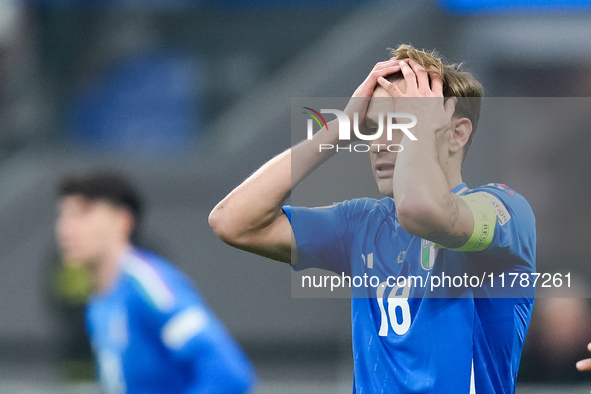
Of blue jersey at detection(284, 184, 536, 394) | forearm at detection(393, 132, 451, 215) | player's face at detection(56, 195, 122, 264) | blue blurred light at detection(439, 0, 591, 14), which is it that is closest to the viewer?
forearm at detection(393, 132, 451, 215)

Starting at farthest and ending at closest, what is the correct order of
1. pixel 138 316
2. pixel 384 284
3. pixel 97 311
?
pixel 97 311 → pixel 138 316 → pixel 384 284

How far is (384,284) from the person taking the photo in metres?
1.94

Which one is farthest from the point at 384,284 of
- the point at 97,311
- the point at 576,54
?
the point at 576,54

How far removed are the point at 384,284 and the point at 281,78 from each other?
14.1 feet

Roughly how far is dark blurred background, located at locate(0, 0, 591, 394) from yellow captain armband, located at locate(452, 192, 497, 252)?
66.1 inches

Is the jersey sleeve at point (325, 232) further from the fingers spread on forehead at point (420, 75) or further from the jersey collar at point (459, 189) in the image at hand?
the fingers spread on forehead at point (420, 75)

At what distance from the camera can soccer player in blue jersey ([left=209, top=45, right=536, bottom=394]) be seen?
5.71ft

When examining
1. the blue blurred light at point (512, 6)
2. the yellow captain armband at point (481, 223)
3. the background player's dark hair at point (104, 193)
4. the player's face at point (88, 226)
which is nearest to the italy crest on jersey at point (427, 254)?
the yellow captain armband at point (481, 223)

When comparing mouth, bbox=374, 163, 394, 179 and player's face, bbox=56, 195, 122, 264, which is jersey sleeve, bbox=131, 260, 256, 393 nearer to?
player's face, bbox=56, 195, 122, 264

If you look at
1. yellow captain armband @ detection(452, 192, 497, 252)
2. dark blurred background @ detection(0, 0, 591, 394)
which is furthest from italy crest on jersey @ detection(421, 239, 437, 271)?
dark blurred background @ detection(0, 0, 591, 394)

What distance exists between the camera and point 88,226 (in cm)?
275

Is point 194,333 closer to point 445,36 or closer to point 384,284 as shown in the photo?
point 384,284

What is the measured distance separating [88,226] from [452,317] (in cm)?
152

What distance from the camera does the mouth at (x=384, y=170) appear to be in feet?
6.48
